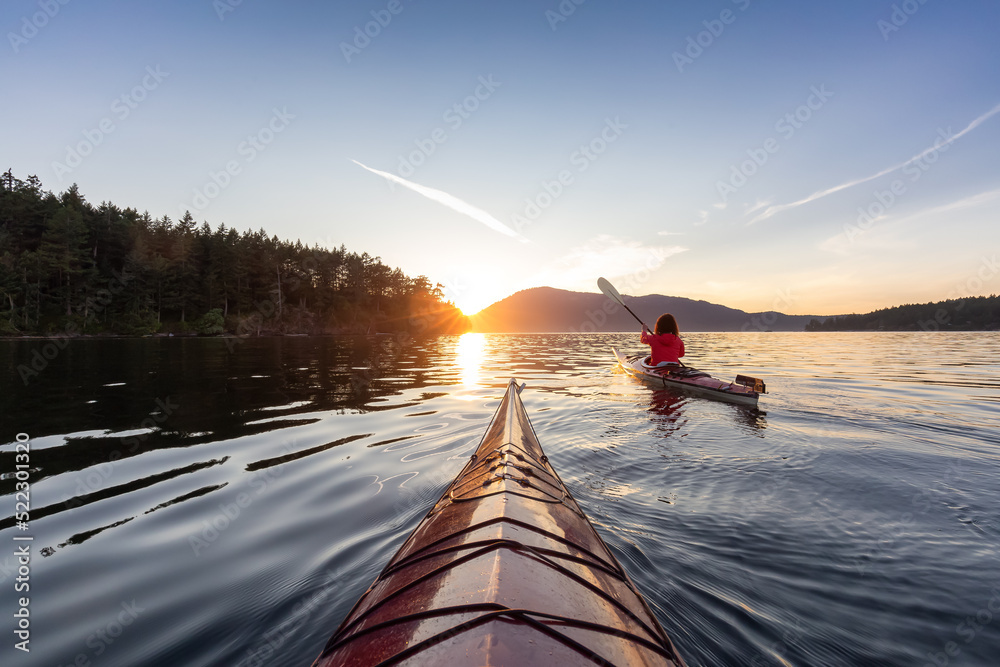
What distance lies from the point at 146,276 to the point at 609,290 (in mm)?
63120

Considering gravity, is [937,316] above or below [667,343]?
above

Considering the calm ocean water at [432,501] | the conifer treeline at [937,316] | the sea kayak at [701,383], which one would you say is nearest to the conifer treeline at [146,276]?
the calm ocean water at [432,501]

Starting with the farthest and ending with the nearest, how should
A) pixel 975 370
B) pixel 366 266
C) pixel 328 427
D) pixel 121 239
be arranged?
pixel 366 266 < pixel 121 239 < pixel 975 370 < pixel 328 427

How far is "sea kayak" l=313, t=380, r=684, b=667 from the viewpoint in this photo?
5.07 feet

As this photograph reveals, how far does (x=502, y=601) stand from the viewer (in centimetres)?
175

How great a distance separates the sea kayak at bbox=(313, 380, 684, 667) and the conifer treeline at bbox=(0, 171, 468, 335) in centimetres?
5806

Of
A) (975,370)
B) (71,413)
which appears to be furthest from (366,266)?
(975,370)

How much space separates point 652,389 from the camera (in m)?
13.5

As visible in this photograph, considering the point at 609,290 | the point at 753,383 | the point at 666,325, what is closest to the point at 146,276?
the point at 609,290

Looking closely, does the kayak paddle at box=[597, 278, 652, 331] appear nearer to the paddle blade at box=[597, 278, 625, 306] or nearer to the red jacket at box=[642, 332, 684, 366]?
the paddle blade at box=[597, 278, 625, 306]

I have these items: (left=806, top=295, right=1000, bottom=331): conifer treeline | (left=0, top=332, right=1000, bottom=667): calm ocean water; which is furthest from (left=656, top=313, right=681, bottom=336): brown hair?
(left=806, top=295, right=1000, bottom=331): conifer treeline

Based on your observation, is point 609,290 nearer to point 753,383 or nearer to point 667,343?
point 667,343

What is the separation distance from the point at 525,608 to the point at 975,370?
26.7 m

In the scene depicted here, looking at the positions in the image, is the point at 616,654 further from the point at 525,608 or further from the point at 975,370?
the point at 975,370
